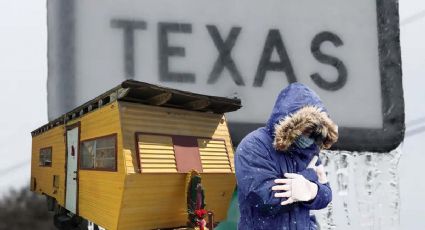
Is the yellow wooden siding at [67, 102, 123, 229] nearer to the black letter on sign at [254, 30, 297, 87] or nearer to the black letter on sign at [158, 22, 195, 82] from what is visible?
the black letter on sign at [158, 22, 195, 82]

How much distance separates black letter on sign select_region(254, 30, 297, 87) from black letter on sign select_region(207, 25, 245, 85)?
47 cm

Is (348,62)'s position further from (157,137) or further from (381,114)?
(157,137)

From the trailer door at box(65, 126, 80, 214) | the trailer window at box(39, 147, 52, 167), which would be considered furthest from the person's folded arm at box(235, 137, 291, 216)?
the trailer window at box(39, 147, 52, 167)

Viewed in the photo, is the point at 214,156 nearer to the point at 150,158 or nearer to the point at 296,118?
the point at 150,158

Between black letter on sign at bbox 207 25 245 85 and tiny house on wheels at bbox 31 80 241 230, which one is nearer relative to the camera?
tiny house on wheels at bbox 31 80 241 230

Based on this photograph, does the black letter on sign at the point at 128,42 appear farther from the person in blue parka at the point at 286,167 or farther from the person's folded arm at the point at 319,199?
the person's folded arm at the point at 319,199

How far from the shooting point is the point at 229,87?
9.44m

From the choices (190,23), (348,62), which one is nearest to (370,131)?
(348,62)

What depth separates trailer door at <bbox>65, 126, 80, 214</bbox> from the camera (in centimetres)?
649

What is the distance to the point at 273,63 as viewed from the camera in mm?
9758

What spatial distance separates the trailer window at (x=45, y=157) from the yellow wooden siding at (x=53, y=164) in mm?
80

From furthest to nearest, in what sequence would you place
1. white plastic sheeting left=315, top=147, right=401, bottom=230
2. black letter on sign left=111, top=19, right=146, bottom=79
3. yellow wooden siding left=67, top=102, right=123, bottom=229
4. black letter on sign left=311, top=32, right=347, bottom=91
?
black letter on sign left=311, top=32, right=347, bottom=91, white plastic sheeting left=315, top=147, right=401, bottom=230, black letter on sign left=111, top=19, right=146, bottom=79, yellow wooden siding left=67, top=102, right=123, bottom=229

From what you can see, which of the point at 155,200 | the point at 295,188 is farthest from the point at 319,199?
Answer: the point at 155,200

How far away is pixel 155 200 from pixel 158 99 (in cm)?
123
